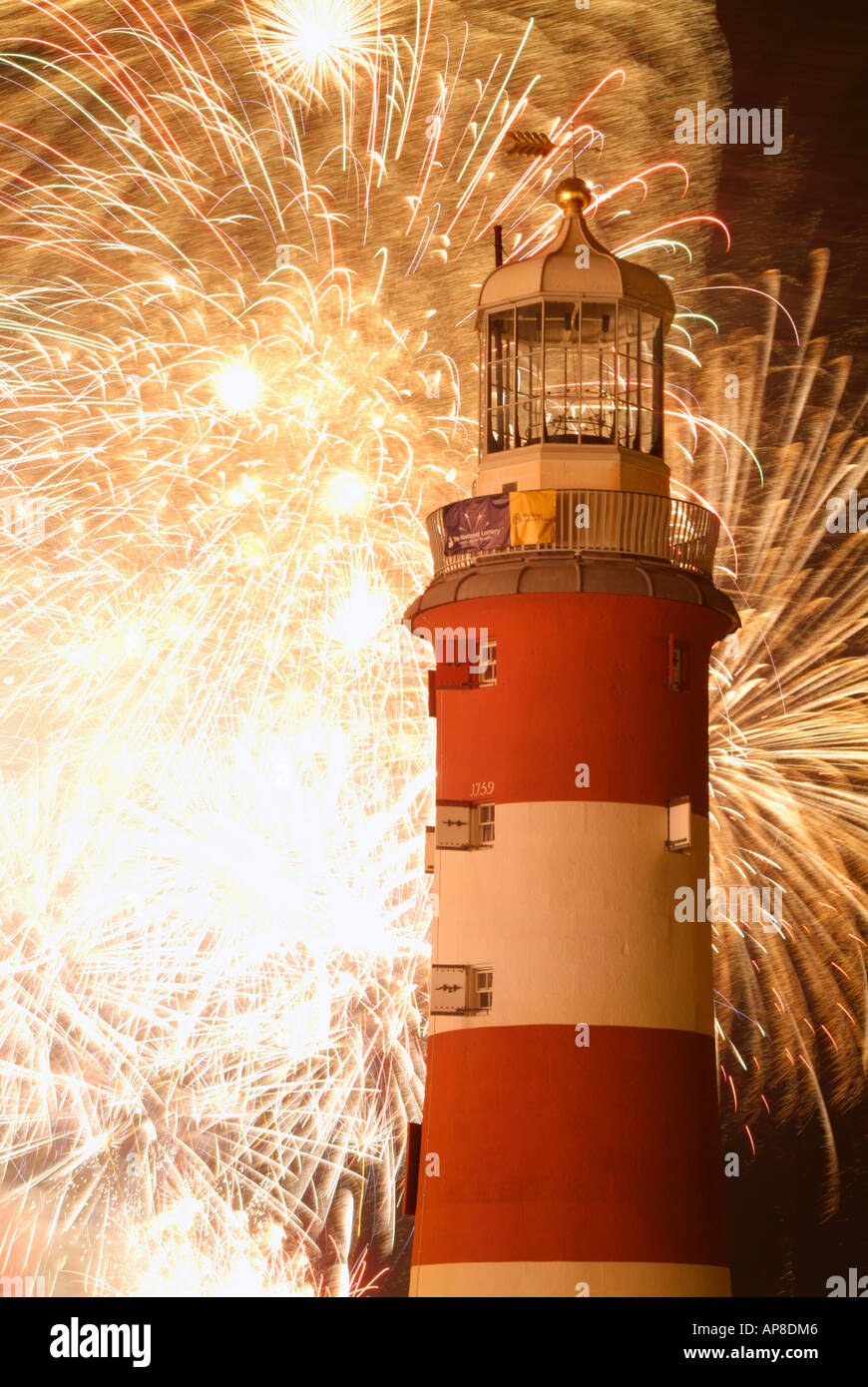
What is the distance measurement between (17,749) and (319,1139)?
10199mm

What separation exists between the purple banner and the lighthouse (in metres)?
0.04

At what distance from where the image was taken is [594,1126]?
34438 mm

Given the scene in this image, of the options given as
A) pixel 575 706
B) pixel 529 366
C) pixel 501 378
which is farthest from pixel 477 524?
pixel 575 706

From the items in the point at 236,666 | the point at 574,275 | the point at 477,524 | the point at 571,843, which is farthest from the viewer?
the point at 236,666

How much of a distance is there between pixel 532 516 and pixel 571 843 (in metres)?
4.43

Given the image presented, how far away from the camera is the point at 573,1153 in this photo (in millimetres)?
34344

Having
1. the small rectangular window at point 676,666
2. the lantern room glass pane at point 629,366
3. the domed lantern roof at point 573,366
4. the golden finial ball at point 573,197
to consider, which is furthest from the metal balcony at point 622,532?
the golden finial ball at point 573,197

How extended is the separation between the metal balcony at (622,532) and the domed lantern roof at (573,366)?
0.56 metres

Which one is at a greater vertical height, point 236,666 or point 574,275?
point 574,275


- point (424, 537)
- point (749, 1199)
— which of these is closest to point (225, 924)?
point (424, 537)

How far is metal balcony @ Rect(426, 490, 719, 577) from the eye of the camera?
Result: 1420 inches

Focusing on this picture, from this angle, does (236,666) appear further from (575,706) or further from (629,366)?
(575,706)

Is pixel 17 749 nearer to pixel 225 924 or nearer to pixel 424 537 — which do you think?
pixel 225 924
